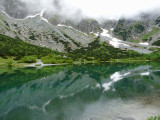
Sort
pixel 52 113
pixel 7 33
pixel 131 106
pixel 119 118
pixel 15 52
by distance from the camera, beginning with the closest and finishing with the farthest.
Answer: pixel 119 118 < pixel 52 113 < pixel 131 106 < pixel 15 52 < pixel 7 33

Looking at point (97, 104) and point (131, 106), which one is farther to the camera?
point (97, 104)

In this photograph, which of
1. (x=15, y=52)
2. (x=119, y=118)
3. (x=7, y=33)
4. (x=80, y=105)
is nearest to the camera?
(x=119, y=118)

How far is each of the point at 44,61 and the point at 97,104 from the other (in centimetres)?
10835

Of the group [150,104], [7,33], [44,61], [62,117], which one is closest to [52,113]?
[62,117]

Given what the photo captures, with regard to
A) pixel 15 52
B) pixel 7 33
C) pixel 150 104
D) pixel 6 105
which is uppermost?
pixel 7 33

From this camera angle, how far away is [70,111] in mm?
19812

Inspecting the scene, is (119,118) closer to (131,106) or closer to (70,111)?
(131,106)

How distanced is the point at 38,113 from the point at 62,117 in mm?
3995

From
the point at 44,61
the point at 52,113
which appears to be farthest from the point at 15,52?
the point at 52,113

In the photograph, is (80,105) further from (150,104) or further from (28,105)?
(150,104)

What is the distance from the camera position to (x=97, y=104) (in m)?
22.7

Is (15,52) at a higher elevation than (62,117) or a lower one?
higher

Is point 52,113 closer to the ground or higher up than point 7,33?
closer to the ground

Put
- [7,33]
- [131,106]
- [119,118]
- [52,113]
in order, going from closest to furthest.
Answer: [119,118], [52,113], [131,106], [7,33]
